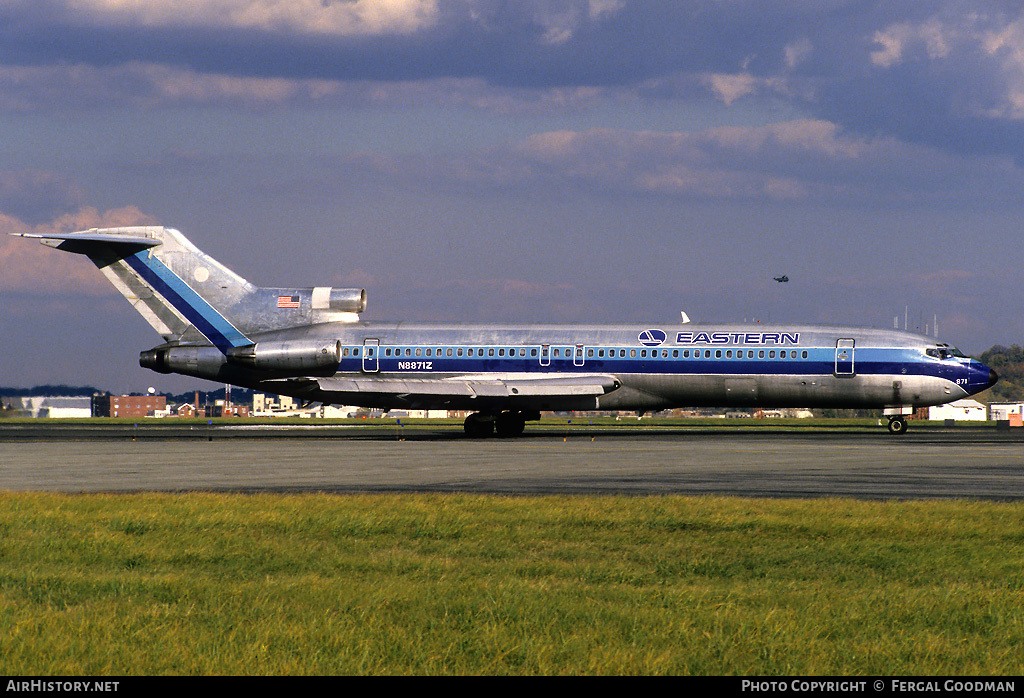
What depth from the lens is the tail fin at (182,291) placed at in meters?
45.3

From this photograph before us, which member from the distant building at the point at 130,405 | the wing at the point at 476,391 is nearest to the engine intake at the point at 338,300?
the wing at the point at 476,391

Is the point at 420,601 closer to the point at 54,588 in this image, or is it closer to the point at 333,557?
the point at 333,557

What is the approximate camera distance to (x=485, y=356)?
43.2 m

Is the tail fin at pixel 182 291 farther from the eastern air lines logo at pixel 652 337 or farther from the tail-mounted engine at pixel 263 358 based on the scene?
the eastern air lines logo at pixel 652 337

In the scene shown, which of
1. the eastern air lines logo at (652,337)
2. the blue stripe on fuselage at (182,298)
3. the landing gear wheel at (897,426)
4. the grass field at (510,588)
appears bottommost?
the grass field at (510,588)

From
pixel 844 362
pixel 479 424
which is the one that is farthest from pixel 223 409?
pixel 844 362

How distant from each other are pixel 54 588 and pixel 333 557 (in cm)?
288

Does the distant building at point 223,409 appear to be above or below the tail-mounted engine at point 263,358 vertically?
below

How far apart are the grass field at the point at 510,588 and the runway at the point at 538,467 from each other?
400 cm

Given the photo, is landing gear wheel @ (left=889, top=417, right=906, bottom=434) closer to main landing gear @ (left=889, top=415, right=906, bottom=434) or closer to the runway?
Answer: main landing gear @ (left=889, top=415, right=906, bottom=434)

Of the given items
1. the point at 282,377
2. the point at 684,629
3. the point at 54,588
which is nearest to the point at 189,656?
the point at 54,588

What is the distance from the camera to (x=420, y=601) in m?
9.20

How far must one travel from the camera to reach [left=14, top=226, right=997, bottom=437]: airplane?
41594 millimetres

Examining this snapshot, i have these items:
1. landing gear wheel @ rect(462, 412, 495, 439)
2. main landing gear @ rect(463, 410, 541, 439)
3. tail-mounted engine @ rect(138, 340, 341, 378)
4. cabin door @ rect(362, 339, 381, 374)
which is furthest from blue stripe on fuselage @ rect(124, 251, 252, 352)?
main landing gear @ rect(463, 410, 541, 439)
